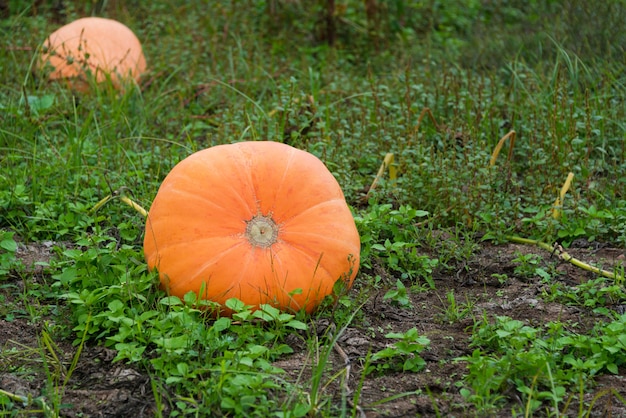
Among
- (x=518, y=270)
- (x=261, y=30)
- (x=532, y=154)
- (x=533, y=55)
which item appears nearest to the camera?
(x=518, y=270)

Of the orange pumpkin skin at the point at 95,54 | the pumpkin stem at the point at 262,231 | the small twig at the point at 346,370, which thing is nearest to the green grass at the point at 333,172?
the small twig at the point at 346,370

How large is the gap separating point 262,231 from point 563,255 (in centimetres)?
148

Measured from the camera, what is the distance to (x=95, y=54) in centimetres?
606

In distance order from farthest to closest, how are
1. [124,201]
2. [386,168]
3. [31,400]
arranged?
[386,168] < [124,201] < [31,400]

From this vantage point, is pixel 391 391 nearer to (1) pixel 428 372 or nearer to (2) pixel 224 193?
(1) pixel 428 372

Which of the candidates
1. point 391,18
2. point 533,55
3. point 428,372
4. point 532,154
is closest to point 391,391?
point 428,372

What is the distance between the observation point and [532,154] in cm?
469

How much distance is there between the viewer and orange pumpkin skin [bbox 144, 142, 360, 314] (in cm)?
321

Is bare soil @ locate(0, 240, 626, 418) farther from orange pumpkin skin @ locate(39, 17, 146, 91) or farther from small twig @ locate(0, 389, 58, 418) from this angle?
orange pumpkin skin @ locate(39, 17, 146, 91)

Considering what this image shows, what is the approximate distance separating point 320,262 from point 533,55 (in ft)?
12.3

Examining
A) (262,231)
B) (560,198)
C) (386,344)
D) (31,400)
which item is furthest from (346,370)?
(560,198)

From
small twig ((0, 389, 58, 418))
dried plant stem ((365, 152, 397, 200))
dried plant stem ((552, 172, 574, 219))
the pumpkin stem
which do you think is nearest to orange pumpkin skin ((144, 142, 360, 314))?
the pumpkin stem

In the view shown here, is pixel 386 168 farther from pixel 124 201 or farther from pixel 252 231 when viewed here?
pixel 252 231

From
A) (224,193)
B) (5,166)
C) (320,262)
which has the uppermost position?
(224,193)
